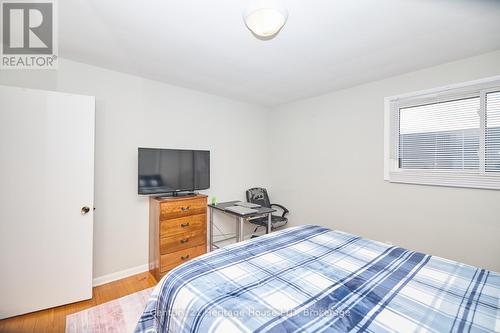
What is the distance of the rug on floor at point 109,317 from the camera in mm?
1807

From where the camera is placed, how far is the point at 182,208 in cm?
270

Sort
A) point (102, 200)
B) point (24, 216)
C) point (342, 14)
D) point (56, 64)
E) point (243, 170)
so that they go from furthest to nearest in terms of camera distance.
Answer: point (243, 170) < point (102, 200) < point (56, 64) < point (24, 216) < point (342, 14)

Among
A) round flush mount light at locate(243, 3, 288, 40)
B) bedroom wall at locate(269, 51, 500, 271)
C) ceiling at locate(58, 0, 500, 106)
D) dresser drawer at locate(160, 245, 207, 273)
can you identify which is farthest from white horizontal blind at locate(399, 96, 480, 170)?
dresser drawer at locate(160, 245, 207, 273)

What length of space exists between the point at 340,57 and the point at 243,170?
7.52ft

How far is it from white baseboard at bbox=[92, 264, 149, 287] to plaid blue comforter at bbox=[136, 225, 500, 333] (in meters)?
1.75

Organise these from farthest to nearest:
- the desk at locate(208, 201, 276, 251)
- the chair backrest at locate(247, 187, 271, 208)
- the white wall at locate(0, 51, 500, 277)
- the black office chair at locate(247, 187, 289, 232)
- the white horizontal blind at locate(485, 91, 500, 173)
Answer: the chair backrest at locate(247, 187, 271, 208) → the black office chair at locate(247, 187, 289, 232) → the desk at locate(208, 201, 276, 251) → the white wall at locate(0, 51, 500, 277) → the white horizontal blind at locate(485, 91, 500, 173)

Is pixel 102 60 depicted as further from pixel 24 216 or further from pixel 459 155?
pixel 459 155

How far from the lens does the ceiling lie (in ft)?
5.00

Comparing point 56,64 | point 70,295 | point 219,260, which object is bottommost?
point 70,295

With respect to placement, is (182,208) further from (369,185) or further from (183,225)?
(369,185)

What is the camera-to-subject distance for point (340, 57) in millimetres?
2221

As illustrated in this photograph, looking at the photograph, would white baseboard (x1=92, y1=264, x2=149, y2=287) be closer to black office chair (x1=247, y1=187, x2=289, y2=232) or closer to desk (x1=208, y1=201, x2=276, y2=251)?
desk (x1=208, y1=201, x2=276, y2=251)

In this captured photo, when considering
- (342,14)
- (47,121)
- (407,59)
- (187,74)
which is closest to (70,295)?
(47,121)

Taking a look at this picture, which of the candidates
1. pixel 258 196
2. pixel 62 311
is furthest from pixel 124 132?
pixel 258 196
